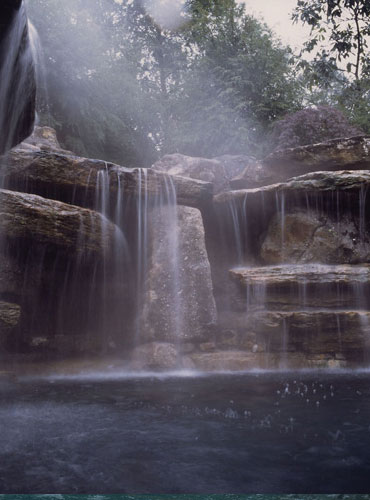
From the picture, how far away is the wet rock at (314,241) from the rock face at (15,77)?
6.52m

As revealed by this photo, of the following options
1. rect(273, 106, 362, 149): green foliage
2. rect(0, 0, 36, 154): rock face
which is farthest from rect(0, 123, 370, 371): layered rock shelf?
rect(273, 106, 362, 149): green foliage

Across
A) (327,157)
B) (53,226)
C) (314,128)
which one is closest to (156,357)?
(53,226)

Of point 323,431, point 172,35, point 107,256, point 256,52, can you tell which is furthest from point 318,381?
point 172,35

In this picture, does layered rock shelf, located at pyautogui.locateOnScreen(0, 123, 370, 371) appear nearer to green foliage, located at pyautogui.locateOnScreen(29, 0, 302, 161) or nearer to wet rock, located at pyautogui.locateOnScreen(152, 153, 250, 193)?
wet rock, located at pyautogui.locateOnScreen(152, 153, 250, 193)

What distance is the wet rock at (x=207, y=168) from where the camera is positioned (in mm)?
11594

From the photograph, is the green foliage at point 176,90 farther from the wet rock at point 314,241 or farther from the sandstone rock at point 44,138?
the wet rock at point 314,241

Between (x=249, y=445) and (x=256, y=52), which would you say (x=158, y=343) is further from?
(x=256, y=52)

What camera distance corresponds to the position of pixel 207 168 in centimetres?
1169

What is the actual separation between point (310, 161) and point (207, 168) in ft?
8.52

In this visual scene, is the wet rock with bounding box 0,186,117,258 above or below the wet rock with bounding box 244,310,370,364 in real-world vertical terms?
above

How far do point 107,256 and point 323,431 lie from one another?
18.5ft

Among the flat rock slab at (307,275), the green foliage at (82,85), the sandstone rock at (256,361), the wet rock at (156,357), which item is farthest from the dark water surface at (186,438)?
the green foliage at (82,85)

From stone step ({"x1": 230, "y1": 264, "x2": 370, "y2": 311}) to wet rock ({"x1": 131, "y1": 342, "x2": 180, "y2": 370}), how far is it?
1824 millimetres

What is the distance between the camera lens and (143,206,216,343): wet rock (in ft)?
25.7
